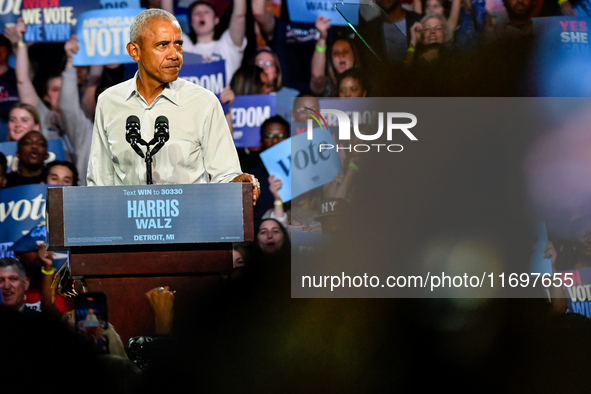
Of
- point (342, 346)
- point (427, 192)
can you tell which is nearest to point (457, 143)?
point (427, 192)

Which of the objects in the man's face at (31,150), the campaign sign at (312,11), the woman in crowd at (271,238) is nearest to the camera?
the woman in crowd at (271,238)

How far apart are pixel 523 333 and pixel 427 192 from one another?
1.05 metres

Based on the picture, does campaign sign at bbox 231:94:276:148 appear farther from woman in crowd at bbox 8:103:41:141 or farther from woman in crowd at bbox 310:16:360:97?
woman in crowd at bbox 8:103:41:141

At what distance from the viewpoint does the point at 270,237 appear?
4.42 m

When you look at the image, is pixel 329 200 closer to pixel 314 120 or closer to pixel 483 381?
pixel 314 120

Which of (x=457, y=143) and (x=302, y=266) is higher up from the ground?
(x=457, y=143)

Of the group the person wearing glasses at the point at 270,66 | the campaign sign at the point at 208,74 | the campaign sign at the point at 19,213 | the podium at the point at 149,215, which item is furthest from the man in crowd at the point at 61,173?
the podium at the point at 149,215

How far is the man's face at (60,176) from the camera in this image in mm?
4559

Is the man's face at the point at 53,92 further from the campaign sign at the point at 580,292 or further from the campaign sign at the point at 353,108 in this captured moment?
the campaign sign at the point at 580,292

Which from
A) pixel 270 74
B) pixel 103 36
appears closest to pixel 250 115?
pixel 270 74

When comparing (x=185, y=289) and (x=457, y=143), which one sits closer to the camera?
(x=185, y=289)

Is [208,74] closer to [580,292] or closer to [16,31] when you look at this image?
[16,31]

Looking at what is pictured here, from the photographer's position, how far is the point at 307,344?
261 cm

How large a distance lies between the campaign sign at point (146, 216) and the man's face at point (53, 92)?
2.79 metres
